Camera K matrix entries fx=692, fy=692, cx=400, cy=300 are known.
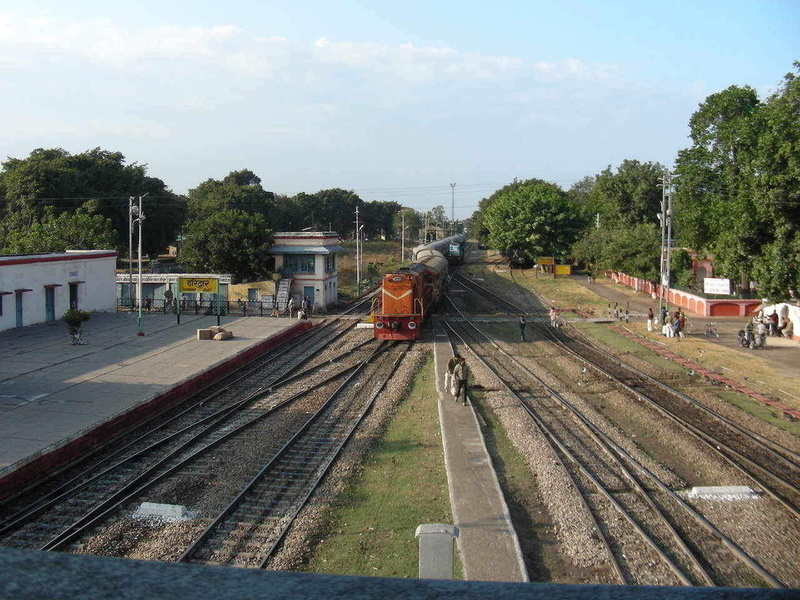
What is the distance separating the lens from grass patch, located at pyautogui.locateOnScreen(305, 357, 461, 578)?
9.30 meters

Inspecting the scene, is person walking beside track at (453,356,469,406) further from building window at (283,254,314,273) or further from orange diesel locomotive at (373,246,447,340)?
building window at (283,254,314,273)

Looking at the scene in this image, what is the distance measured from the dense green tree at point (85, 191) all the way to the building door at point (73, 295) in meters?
14.9

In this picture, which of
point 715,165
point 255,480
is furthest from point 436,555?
point 715,165

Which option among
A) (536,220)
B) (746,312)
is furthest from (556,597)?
(536,220)

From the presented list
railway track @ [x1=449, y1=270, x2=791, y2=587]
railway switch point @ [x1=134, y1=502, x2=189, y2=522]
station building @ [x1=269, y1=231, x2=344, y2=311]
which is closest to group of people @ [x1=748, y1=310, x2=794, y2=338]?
railway track @ [x1=449, y1=270, x2=791, y2=587]

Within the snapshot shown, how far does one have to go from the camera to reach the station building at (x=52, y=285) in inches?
1137

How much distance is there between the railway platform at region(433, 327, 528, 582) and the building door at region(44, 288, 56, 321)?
880 inches

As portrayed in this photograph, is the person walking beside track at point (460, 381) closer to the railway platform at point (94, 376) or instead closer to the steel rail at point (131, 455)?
the steel rail at point (131, 455)

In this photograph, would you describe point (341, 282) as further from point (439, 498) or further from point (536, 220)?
point (439, 498)

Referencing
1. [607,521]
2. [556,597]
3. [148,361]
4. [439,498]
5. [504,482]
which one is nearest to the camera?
[556,597]

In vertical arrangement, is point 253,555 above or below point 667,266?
below

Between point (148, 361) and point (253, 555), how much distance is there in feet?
50.6

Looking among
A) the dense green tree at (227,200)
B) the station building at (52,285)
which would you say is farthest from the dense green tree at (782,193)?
the dense green tree at (227,200)

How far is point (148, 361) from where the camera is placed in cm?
2342
